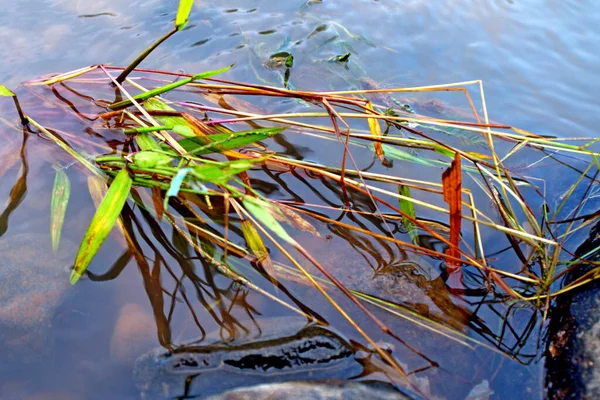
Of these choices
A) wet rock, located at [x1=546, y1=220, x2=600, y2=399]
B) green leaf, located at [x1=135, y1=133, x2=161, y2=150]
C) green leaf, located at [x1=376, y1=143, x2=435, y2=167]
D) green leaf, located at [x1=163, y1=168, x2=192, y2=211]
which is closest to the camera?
green leaf, located at [x1=163, y1=168, x2=192, y2=211]

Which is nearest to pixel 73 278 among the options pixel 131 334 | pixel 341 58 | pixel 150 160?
pixel 131 334

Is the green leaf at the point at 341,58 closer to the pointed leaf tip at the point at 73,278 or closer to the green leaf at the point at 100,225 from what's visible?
the green leaf at the point at 100,225

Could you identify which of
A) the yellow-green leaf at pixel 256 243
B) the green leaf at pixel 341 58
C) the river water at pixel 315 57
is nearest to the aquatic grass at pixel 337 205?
the yellow-green leaf at pixel 256 243

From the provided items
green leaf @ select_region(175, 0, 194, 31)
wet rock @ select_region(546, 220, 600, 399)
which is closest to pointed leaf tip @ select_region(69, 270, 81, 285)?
green leaf @ select_region(175, 0, 194, 31)

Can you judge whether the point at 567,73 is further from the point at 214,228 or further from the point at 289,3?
the point at 214,228

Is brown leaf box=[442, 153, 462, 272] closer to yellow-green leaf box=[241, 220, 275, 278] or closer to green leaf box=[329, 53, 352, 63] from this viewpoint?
yellow-green leaf box=[241, 220, 275, 278]

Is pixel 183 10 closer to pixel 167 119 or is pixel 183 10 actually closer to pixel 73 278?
pixel 167 119
